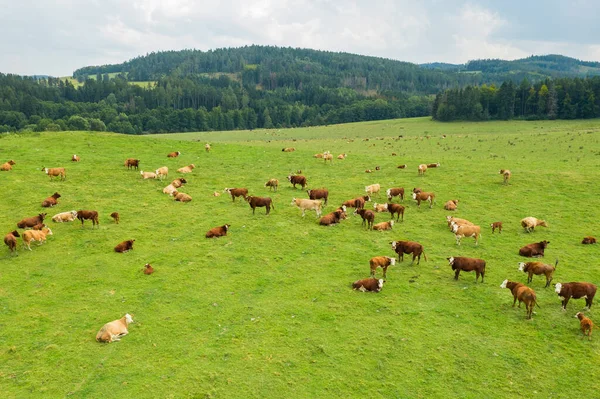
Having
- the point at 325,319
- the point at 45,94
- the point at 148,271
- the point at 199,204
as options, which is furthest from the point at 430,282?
the point at 45,94

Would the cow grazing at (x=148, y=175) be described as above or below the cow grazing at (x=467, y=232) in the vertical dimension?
above

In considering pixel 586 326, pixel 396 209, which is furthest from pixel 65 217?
pixel 586 326

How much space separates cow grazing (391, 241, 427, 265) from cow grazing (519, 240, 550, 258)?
5.28m

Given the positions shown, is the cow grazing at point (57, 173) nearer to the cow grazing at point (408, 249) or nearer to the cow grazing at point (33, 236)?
the cow grazing at point (33, 236)

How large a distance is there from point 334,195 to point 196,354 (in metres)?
19.0

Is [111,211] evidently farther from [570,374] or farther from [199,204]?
[570,374]

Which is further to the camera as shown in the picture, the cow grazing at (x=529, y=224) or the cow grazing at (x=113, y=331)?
the cow grazing at (x=529, y=224)

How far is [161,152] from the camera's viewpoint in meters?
40.8

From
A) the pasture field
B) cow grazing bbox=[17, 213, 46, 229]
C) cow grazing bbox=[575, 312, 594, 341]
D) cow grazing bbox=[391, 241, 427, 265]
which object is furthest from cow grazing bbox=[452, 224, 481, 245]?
cow grazing bbox=[17, 213, 46, 229]

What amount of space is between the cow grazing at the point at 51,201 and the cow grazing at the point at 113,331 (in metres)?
15.5

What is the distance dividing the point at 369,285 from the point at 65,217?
18.0m

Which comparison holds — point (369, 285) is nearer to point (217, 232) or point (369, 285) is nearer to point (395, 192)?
point (217, 232)

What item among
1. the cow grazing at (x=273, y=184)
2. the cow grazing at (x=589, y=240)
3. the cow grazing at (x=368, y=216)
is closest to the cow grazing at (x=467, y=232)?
the cow grazing at (x=368, y=216)

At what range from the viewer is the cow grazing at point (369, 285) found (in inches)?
626
